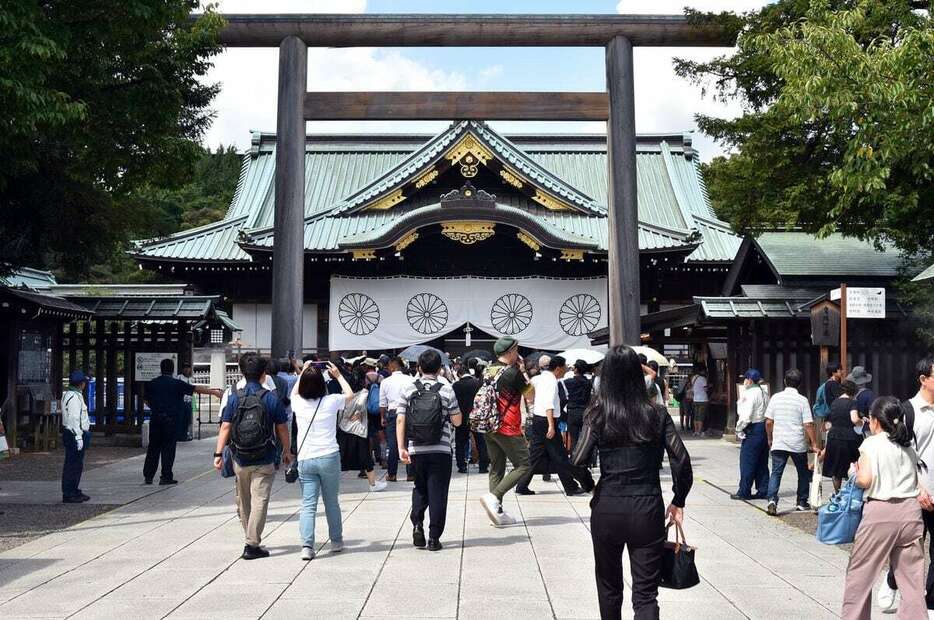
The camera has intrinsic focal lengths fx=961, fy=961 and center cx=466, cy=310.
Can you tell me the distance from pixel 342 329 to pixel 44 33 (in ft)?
48.9

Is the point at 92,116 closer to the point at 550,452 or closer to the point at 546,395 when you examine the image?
the point at 546,395

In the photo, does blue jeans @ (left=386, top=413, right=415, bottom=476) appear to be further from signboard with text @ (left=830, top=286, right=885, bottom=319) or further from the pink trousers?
the pink trousers

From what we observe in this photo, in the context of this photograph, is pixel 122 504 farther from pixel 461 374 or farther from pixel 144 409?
pixel 144 409

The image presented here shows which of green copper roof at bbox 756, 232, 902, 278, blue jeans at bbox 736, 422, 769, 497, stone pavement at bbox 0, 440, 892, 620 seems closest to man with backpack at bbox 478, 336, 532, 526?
stone pavement at bbox 0, 440, 892, 620

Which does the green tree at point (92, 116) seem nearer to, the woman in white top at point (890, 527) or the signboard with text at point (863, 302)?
the woman in white top at point (890, 527)

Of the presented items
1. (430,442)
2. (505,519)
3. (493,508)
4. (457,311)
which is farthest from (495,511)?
(457,311)

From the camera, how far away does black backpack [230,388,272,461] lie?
743 centimetres

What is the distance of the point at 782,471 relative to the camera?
10258 mm

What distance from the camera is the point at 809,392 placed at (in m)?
17.5

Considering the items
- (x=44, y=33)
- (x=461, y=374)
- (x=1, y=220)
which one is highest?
(x=44, y=33)

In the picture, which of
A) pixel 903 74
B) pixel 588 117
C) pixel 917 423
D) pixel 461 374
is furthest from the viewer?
pixel 588 117

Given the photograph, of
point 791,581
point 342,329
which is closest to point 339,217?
point 342,329

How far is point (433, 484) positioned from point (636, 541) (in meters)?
3.46

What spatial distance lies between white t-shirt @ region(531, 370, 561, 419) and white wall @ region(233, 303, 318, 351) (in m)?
13.7
